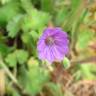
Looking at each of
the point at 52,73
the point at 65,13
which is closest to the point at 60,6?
the point at 65,13

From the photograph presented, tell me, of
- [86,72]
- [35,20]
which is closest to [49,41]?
[35,20]

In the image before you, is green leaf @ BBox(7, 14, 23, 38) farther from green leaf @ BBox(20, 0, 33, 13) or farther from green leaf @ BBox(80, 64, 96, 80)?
green leaf @ BBox(80, 64, 96, 80)

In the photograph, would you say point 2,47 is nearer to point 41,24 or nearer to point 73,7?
point 41,24

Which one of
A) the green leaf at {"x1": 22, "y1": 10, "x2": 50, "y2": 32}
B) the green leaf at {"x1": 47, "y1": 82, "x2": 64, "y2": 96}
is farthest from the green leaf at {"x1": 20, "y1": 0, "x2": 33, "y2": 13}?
the green leaf at {"x1": 47, "y1": 82, "x2": 64, "y2": 96}

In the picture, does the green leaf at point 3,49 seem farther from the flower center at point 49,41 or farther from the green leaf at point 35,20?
the flower center at point 49,41

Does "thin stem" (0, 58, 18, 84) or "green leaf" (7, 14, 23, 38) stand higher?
"green leaf" (7, 14, 23, 38)

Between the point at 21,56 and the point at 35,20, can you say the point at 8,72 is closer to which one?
the point at 21,56
